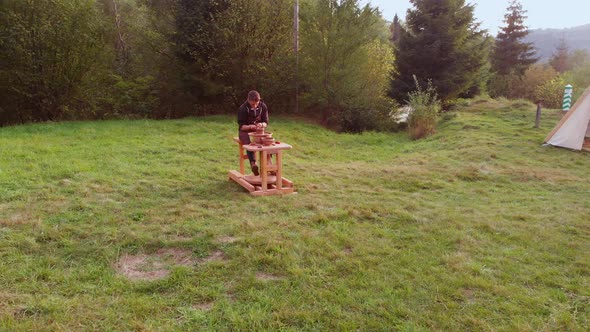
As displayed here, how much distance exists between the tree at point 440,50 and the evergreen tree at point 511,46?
1585cm

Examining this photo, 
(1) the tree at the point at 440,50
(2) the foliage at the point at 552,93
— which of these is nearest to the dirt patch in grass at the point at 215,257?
(1) the tree at the point at 440,50

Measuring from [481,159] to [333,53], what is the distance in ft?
22.9

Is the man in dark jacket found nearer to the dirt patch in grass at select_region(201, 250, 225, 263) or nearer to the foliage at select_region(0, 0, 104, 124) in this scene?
the dirt patch in grass at select_region(201, 250, 225, 263)

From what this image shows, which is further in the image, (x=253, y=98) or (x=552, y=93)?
(x=552, y=93)

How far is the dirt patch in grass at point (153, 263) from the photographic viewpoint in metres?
3.20

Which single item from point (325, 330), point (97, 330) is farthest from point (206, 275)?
point (325, 330)

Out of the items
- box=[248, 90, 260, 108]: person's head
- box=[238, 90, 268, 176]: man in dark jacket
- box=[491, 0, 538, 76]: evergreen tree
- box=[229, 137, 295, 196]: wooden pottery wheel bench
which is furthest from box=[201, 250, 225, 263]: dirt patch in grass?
box=[491, 0, 538, 76]: evergreen tree

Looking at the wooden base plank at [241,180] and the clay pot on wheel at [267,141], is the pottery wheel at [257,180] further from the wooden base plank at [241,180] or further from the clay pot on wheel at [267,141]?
the clay pot on wheel at [267,141]

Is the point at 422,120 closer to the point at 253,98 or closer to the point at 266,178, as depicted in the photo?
the point at 253,98

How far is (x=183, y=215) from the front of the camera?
447cm

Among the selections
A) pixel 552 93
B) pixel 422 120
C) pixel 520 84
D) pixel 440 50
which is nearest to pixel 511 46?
pixel 520 84

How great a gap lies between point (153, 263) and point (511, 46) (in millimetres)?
32569

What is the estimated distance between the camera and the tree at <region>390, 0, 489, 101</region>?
50.5ft

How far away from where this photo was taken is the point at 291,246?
12.1 ft
